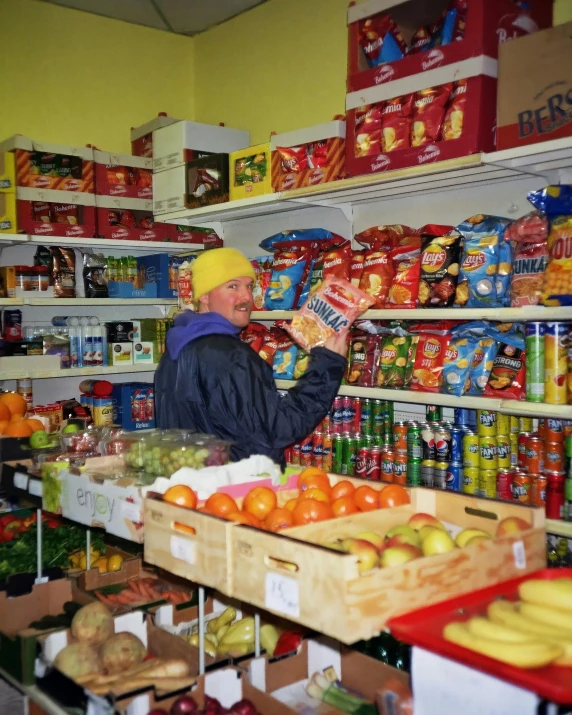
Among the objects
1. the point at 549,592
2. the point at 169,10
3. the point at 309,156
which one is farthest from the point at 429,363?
the point at 169,10

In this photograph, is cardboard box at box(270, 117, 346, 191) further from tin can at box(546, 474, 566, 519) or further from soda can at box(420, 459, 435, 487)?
tin can at box(546, 474, 566, 519)

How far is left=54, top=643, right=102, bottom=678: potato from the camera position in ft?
7.63

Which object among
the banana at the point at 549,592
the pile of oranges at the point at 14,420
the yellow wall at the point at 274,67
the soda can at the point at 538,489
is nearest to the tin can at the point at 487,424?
the soda can at the point at 538,489

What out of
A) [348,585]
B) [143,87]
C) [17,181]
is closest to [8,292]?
[17,181]

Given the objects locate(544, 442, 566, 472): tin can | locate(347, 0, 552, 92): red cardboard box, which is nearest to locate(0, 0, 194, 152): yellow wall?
locate(347, 0, 552, 92): red cardboard box

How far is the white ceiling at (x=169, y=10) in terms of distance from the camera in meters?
5.01

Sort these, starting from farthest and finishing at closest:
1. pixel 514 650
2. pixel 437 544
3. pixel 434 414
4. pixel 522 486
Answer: pixel 434 414 < pixel 522 486 < pixel 437 544 < pixel 514 650

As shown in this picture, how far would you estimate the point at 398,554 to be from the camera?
1.69 metres

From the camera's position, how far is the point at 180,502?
210 centimetres

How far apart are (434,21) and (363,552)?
256cm

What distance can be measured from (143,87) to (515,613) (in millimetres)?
4943

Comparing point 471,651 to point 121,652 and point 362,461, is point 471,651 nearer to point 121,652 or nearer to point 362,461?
point 121,652

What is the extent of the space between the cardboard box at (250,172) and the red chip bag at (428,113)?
1103 mm

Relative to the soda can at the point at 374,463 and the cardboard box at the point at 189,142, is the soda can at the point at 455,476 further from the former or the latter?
the cardboard box at the point at 189,142
